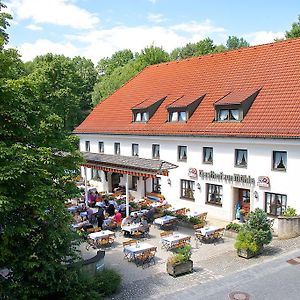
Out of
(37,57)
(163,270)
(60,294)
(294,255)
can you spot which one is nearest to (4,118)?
(60,294)

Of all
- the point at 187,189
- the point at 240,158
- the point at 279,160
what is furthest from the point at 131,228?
the point at 279,160

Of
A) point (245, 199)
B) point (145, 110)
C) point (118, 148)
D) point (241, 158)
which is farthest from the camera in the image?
point (118, 148)

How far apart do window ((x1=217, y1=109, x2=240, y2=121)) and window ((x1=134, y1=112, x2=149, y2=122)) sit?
704cm

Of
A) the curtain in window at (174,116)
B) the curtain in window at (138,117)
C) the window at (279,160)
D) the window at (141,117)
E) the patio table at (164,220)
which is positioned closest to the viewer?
the window at (279,160)

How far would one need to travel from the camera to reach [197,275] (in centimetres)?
1638

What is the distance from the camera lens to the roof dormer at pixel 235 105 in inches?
968

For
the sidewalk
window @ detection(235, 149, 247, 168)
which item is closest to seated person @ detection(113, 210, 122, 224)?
the sidewalk

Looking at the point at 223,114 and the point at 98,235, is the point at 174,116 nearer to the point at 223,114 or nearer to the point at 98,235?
the point at 223,114

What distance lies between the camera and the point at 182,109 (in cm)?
2820

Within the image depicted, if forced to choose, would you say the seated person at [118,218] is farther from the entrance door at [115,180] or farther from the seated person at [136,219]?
the entrance door at [115,180]

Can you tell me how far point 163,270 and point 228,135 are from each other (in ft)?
32.2

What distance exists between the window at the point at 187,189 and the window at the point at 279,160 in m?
6.26

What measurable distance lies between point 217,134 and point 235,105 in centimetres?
208

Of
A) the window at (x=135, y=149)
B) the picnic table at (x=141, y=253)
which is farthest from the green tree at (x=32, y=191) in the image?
the window at (x=135, y=149)
